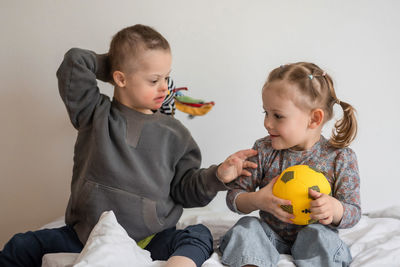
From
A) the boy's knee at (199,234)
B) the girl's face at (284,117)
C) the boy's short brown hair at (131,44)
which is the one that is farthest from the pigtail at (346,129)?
the boy's short brown hair at (131,44)

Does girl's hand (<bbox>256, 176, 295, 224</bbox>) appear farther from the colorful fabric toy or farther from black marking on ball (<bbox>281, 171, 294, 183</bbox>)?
the colorful fabric toy

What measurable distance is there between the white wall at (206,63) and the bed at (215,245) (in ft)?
1.40

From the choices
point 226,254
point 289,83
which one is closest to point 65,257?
point 226,254

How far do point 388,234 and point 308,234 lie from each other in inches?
15.7

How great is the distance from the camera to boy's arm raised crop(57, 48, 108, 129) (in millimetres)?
1387

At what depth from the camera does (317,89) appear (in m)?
1.32

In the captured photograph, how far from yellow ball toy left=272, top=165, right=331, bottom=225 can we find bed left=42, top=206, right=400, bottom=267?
0.16 m

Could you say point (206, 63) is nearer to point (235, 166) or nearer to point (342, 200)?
point (235, 166)

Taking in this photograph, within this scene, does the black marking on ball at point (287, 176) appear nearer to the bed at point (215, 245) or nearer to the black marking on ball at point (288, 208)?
the black marking on ball at point (288, 208)

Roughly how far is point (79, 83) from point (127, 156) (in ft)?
1.01

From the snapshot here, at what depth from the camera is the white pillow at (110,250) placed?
101 cm

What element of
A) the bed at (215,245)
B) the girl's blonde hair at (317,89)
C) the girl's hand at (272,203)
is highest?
the girl's blonde hair at (317,89)

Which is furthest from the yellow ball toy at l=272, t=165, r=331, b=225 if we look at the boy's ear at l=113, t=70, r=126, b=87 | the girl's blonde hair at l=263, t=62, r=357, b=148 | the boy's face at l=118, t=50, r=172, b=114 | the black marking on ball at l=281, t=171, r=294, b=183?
the boy's ear at l=113, t=70, r=126, b=87

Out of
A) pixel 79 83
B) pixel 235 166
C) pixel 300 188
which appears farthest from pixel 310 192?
pixel 79 83
